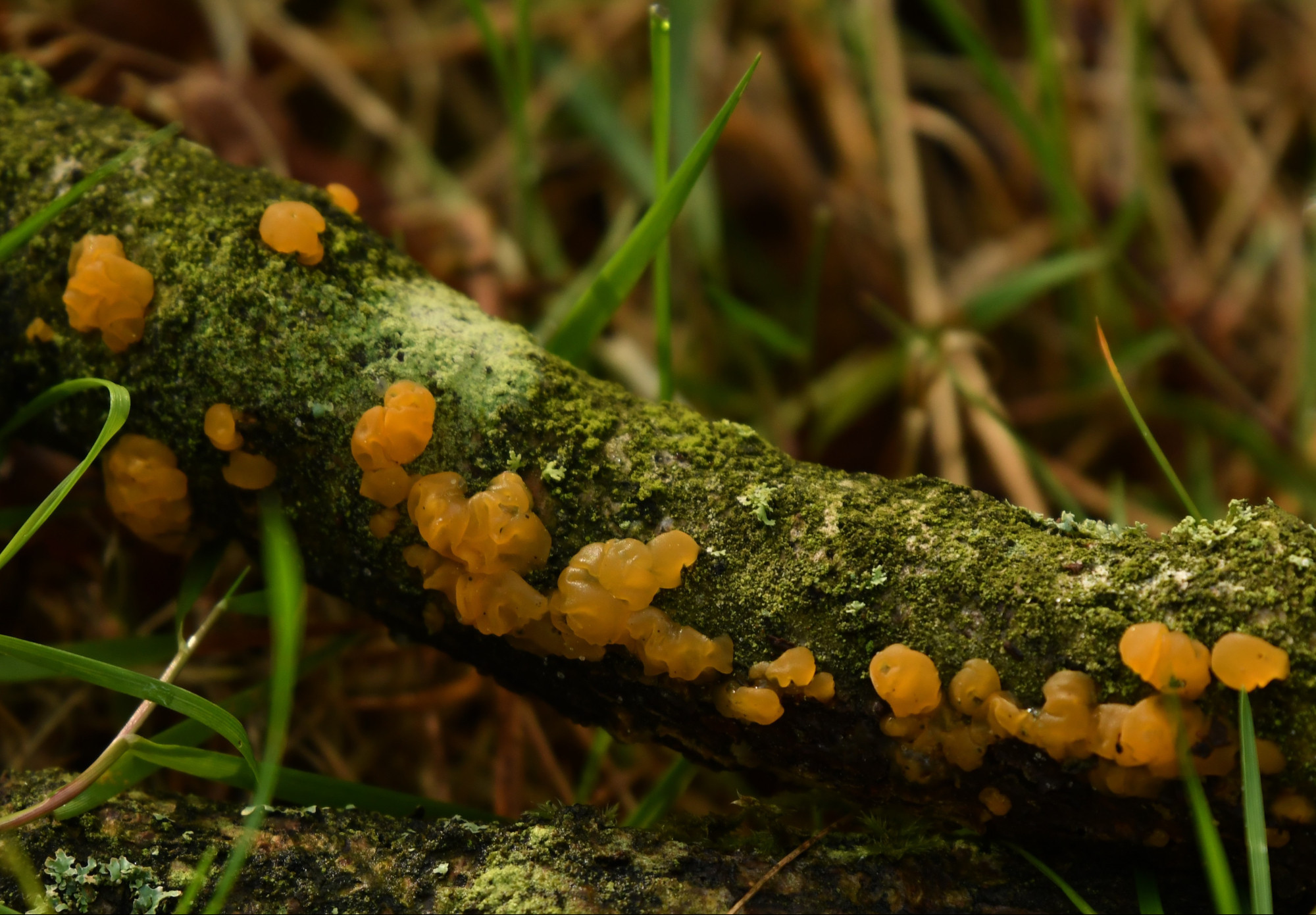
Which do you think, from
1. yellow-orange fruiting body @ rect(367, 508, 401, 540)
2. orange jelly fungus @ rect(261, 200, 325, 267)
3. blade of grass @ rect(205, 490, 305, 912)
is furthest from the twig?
orange jelly fungus @ rect(261, 200, 325, 267)

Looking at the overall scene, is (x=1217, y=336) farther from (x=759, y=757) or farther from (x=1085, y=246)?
(x=759, y=757)

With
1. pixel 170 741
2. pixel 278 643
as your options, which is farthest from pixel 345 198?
pixel 170 741

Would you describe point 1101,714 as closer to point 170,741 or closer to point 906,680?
point 906,680

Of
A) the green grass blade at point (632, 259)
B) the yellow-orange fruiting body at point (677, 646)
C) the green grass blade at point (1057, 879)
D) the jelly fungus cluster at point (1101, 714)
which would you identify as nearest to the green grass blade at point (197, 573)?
the green grass blade at point (632, 259)

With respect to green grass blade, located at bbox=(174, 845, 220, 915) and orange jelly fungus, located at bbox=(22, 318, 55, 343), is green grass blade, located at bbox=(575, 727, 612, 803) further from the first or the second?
orange jelly fungus, located at bbox=(22, 318, 55, 343)

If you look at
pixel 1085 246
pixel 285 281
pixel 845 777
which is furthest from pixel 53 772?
pixel 1085 246

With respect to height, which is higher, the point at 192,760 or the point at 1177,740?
the point at 1177,740
